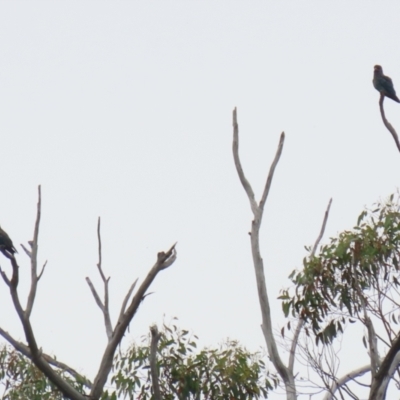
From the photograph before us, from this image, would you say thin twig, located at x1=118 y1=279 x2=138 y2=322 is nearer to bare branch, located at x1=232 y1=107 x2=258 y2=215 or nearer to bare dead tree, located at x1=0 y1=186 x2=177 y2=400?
bare dead tree, located at x1=0 y1=186 x2=177 y2=400

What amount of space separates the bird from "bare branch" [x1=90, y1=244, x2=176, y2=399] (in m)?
5.99

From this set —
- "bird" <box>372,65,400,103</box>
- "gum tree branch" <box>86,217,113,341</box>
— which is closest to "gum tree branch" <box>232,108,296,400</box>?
"gum tree branch" <box>86,217,113,341</box>

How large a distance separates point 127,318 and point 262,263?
275cm

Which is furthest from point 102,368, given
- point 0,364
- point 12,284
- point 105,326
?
point 0,364

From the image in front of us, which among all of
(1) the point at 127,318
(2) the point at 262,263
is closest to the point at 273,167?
(2) the point at 262,263

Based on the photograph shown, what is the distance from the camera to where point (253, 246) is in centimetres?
993

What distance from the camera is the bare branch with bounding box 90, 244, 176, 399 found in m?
7.36

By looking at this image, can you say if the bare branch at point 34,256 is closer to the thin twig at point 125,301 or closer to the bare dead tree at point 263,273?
the thin twig at point 125,301

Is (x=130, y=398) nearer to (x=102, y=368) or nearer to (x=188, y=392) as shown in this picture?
(x=188, y=392)

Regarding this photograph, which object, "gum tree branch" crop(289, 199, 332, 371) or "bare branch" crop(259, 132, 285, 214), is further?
"gum tree branch" crop(289, 199, 332, 371)

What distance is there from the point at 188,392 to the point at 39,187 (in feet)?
12.8

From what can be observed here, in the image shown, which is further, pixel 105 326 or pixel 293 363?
pixel 293 363

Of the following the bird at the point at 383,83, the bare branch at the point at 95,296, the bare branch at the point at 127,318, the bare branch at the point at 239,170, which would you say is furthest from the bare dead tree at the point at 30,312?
the bird at the point at 383,83

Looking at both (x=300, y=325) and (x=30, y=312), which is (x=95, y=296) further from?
(x=300, y=325)
